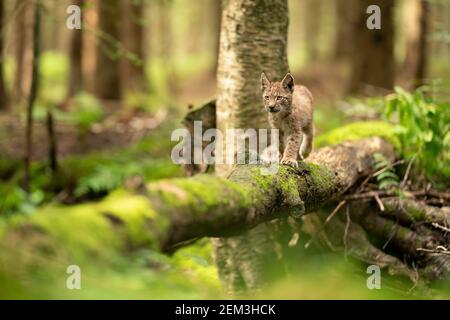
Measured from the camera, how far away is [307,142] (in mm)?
7133

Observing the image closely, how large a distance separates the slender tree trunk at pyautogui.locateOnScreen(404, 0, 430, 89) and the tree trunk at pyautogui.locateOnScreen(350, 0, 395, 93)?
1.46 feet

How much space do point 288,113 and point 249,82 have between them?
69 cm

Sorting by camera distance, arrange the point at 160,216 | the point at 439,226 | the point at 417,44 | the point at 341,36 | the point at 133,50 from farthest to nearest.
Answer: the point at 341,36, the point at 133,50, the point at 417,44, the point at 439,226, the point at 160,216

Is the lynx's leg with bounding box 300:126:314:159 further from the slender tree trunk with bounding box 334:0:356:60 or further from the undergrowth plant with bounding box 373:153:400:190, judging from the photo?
the slender tree trunk with bounding box 334:0:356:60

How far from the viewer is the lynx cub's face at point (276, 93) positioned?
6039 mm

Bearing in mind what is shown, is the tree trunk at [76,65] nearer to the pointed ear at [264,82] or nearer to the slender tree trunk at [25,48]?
the slender tree trunk at [25,48]

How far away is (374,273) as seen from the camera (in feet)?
20.1

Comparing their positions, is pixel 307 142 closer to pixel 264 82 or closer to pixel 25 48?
pixel 264 82

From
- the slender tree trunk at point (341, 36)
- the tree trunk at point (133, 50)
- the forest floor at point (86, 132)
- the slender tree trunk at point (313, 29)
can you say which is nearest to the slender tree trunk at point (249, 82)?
the forest floor at point (86, 132)

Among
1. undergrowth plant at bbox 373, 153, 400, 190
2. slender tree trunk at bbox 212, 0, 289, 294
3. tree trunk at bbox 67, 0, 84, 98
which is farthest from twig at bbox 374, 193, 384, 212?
tree trunk at bbox 67, 0, 84, 98

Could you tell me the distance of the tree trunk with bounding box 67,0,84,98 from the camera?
→ 18812 millimetres

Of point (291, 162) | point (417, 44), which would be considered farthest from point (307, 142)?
point (417, 44)

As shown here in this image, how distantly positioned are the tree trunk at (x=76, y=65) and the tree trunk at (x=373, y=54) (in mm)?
9053

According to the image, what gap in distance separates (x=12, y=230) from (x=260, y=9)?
4468 mm
